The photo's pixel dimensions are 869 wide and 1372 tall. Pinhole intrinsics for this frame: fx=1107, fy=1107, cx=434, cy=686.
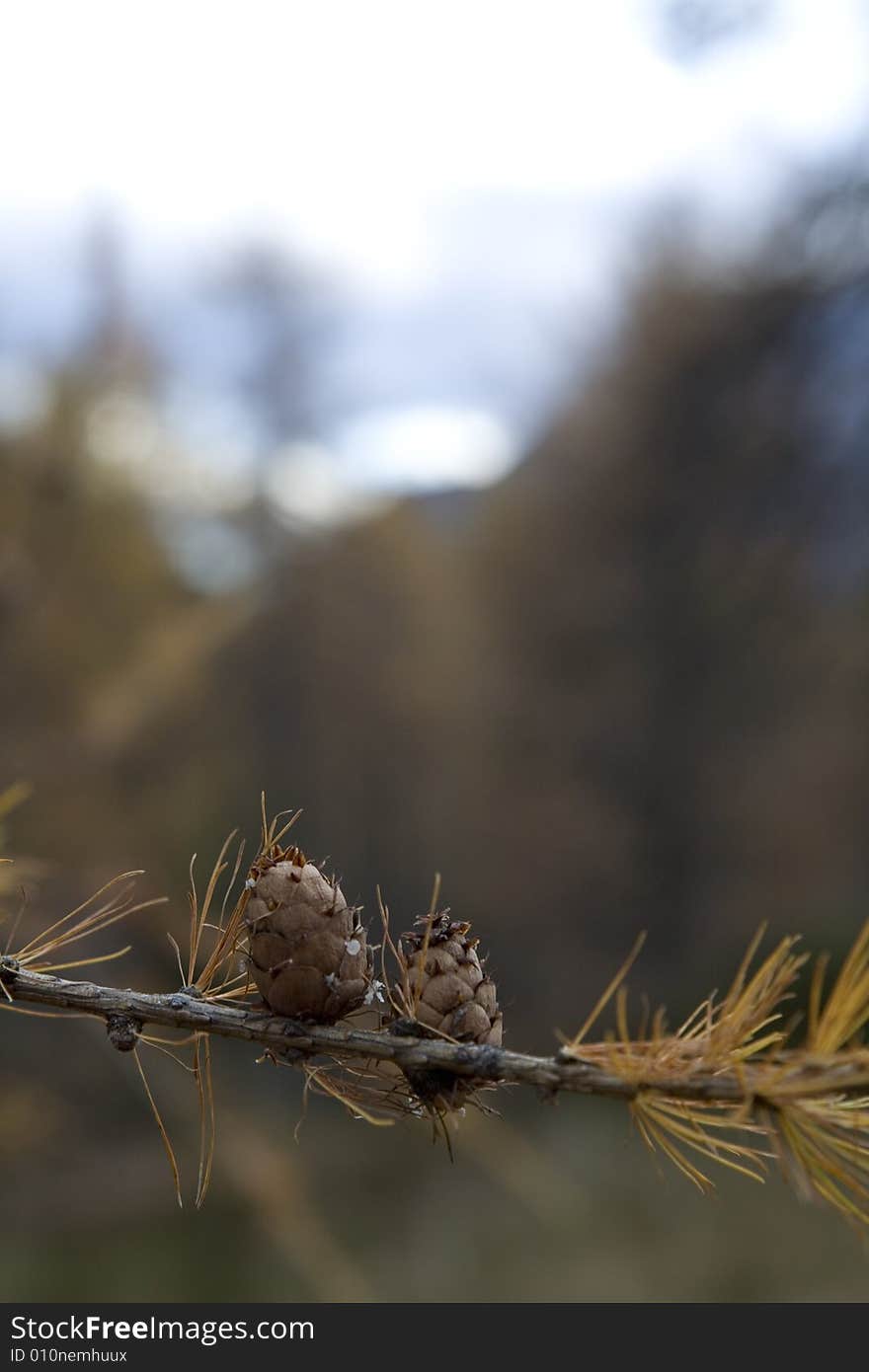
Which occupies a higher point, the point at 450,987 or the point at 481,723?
the point at 481,723

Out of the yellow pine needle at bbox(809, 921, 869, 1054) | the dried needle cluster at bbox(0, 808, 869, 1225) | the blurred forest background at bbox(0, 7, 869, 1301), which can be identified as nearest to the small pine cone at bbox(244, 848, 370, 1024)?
the dried needle cluster at bbox(0, 808, 869, 1225)

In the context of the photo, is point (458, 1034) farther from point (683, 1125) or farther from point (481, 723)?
point (481, 723)

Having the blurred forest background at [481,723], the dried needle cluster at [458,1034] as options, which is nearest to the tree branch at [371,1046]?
the dried needle cluster at [458,1034]

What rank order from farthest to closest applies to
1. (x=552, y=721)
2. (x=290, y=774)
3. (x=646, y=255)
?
(x=646, y=255) < (x=552, y=721) < (x=290, y=774)

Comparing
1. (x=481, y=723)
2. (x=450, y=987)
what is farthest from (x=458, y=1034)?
(x=481, y=723)
